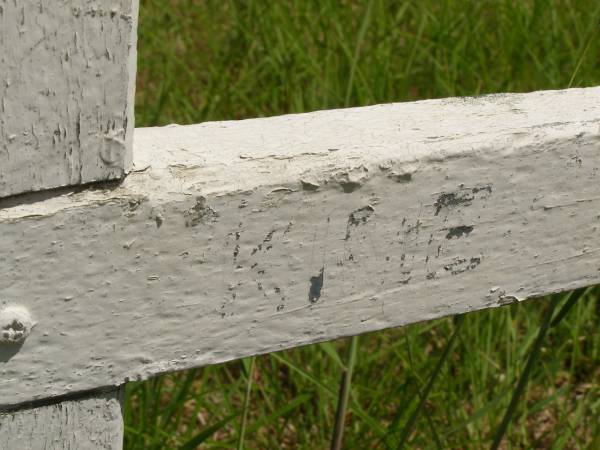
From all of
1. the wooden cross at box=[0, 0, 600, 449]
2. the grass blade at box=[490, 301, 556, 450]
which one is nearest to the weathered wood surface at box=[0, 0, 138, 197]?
the wooden cross at box=[0, 0, 600, 449]

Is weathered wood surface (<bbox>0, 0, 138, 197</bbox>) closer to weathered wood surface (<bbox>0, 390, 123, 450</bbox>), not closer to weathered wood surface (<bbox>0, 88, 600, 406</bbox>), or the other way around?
weathered wood surface (<bbox>0, 88, 600, 406</bbox>)

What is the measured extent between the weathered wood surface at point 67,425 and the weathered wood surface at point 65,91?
20 cm

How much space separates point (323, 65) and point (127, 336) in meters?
1.47

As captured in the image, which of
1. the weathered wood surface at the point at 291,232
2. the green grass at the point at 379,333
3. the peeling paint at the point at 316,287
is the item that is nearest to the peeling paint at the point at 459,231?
the weathered wood surface at the point at 291,232

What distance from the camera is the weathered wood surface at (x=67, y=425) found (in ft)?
2.41

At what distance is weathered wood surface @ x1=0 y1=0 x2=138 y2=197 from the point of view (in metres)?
0.58

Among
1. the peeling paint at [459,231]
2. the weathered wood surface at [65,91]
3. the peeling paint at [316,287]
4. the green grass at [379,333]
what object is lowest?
the green grass at [379,333]

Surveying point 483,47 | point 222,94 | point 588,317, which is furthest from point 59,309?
point 483,47

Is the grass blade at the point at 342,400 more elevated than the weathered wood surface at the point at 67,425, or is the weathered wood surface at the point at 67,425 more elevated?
the weathered wood surface at the point at 67,425

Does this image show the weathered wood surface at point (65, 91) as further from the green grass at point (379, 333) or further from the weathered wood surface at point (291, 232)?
the green grass at point (379, 333)

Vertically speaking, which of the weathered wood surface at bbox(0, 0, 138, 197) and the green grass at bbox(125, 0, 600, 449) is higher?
the weathered wood surface at bbox(0, 0, 138, 197)

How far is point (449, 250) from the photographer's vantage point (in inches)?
31.5

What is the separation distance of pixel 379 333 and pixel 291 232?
945mm

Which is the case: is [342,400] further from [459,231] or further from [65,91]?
[65,91]
